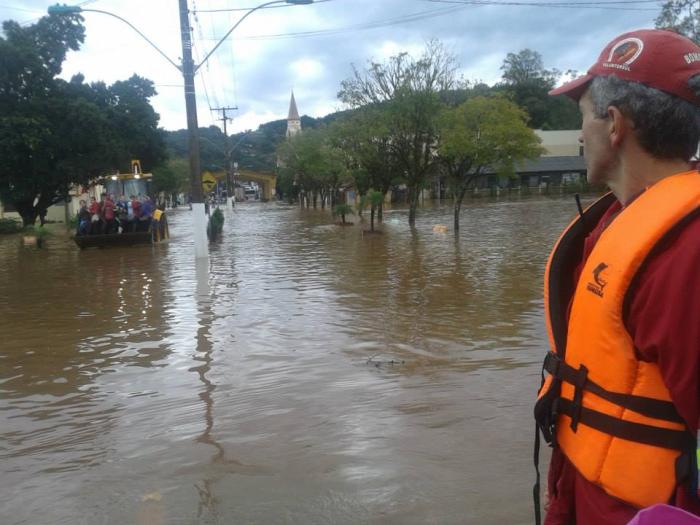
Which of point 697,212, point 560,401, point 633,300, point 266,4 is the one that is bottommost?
point 560,401

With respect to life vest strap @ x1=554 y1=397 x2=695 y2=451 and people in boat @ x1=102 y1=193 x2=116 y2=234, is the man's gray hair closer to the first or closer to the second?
life vest strap @ x1=554 y1=397 x2=695 y2=451

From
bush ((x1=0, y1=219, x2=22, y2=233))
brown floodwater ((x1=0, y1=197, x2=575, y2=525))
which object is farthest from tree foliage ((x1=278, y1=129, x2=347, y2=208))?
brown floodwater ((x1=0, y1=197, x2=575, y2=525))

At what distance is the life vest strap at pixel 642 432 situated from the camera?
139 cm

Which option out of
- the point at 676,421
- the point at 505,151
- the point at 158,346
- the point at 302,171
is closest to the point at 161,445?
the point at 158,346

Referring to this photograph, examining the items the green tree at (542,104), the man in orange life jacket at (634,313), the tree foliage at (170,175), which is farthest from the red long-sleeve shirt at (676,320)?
the green tree at (542,104)

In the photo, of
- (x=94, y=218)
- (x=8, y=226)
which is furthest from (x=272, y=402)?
(x=8, y=226)

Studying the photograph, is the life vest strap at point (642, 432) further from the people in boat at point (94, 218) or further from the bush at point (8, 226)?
the bush at point (8, 226)

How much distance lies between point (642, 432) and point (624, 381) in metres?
0.11

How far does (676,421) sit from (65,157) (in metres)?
33.3

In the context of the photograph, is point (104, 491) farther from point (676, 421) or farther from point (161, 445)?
point (676, 421)

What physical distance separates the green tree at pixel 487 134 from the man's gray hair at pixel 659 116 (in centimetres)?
2252

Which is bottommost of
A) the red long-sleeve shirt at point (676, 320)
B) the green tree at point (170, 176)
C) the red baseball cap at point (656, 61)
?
the red long-sleeve shirt at point (676, 320)

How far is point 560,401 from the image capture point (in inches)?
64.1

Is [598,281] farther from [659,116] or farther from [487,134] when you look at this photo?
[487,134]
